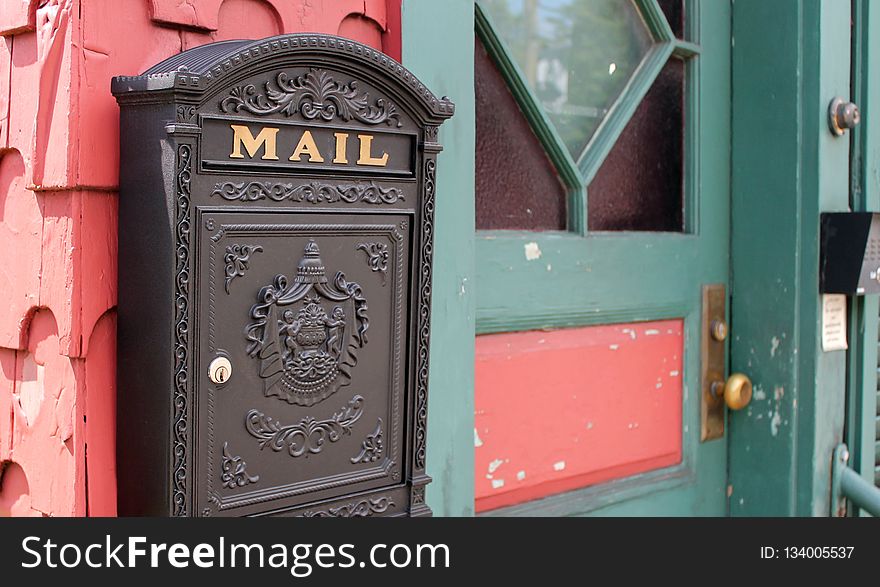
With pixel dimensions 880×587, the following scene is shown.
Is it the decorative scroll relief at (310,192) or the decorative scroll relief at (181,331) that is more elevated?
the decorative scroll relief at (310,192)

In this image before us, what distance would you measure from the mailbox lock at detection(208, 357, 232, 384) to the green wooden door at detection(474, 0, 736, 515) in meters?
0.75

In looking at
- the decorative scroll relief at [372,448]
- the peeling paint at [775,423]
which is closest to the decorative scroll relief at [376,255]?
the decorative scroll relief at [372,448]

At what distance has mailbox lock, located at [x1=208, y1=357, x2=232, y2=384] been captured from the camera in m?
1.29

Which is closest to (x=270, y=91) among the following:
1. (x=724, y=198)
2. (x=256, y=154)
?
(x=256, y=154)

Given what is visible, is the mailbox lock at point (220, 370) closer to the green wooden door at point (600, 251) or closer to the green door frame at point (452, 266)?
the green door frame at point (452, 266)

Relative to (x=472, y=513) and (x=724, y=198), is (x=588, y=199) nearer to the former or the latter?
(x=724, y=198)

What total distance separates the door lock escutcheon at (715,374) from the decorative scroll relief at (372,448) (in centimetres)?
122

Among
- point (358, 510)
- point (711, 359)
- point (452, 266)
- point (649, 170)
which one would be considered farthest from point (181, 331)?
point (711, 359)

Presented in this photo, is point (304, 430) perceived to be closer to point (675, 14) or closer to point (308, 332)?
point (308, 332)

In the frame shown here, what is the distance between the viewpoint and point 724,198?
8.21 ft

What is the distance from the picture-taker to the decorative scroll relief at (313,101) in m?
1.30

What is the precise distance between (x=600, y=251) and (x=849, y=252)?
2.03ft

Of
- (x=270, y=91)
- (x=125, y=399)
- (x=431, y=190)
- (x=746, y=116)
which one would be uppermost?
(x=746, y=116)

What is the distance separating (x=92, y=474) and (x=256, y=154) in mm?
505
